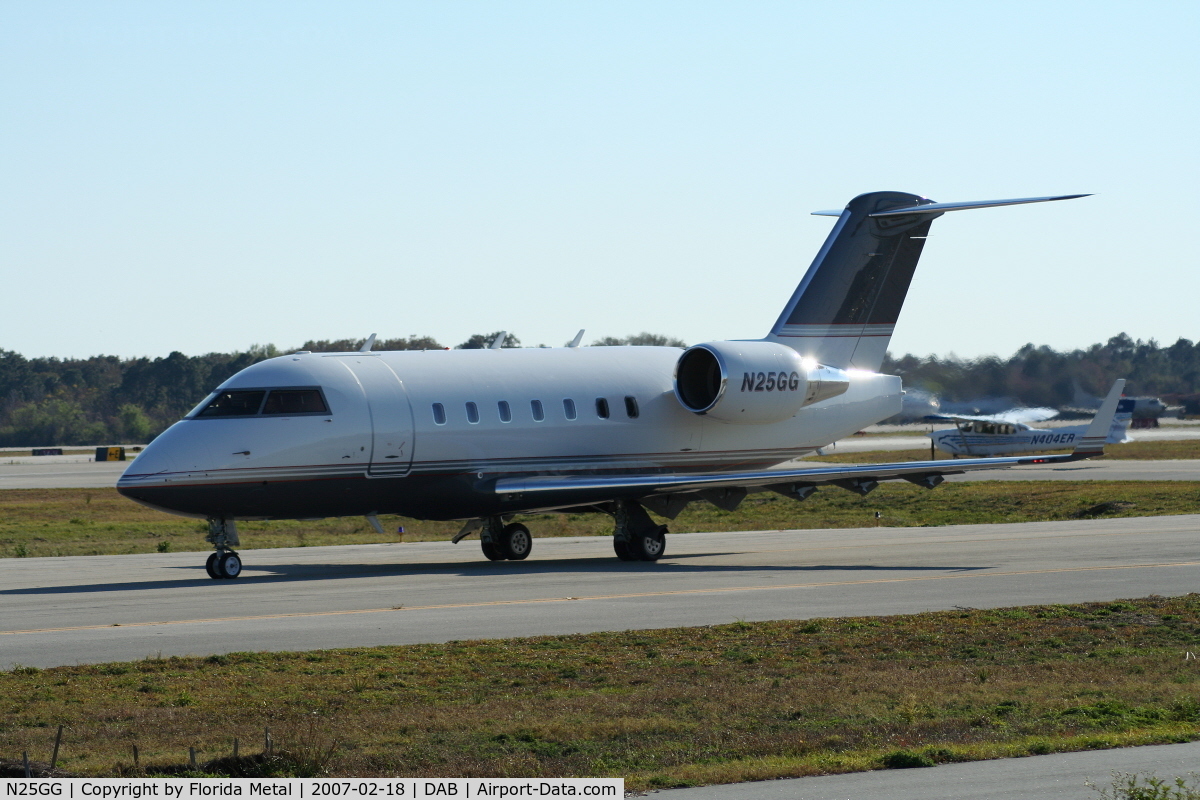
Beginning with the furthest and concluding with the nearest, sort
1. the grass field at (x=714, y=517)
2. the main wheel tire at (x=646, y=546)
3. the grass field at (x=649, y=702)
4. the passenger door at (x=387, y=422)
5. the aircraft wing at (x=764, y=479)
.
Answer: the grass field at (x=714, y=517) < the main wheel tire at (x=646, y=546) < the aircraft wing at (x=764, y=479) < the passenger door at (x=387, y=422) < the grass field at (x=649, y=702)

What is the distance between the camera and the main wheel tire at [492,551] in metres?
30.2

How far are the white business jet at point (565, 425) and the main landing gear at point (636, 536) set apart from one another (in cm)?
3

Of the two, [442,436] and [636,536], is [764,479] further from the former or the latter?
[442,436]

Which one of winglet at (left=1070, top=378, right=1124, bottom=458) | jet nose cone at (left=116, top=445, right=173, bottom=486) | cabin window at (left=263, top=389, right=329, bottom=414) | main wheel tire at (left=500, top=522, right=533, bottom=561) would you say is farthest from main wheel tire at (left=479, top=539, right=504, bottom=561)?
winglet at (left=1070, top=378, right=1124, bottom=458)

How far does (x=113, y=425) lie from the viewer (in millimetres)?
142125

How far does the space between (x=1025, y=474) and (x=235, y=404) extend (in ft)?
154

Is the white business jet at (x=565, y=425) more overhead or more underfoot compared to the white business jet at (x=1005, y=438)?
more overhead

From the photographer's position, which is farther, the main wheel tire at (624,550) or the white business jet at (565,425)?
the main wheel tire at (624,550)

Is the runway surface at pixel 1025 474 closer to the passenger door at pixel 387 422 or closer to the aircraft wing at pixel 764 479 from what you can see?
the aircraft wing at pixel 764 479

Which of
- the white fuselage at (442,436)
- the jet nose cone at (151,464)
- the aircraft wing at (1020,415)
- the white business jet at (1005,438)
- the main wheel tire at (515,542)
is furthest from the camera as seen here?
the white business jet at (1005,438)

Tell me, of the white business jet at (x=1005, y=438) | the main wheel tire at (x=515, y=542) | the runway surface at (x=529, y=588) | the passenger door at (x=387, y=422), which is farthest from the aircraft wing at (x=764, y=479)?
the white business jet at (x=1005, y=438)

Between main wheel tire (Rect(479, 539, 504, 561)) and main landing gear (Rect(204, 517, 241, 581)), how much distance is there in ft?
19.5

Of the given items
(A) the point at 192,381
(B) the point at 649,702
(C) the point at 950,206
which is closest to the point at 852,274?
(C) the point at 950,206

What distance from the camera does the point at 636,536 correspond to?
29.2 meters
